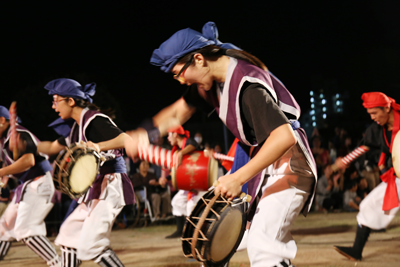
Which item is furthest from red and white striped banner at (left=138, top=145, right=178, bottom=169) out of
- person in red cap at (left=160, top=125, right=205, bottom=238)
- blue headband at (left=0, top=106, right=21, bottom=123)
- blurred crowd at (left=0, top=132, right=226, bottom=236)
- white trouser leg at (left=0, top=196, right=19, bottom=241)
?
blurred crowd at (left=0, top=132, right=226, bottom=236)

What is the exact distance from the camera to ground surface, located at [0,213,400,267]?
4.54m

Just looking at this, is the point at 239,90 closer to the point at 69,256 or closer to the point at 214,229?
the point at 214,229

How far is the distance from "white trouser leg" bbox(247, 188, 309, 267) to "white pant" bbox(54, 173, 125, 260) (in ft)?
4.93

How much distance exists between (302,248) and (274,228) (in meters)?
3.59

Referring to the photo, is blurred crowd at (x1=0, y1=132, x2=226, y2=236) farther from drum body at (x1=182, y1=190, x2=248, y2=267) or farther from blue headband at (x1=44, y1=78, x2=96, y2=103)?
drum body at (x1=182, y1=190, x2=248, y2=267)

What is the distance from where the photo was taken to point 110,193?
3293 mm

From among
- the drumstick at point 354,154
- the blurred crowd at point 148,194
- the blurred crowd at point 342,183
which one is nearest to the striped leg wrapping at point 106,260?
the drumstick at point 354,154

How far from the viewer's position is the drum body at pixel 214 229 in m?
1.90

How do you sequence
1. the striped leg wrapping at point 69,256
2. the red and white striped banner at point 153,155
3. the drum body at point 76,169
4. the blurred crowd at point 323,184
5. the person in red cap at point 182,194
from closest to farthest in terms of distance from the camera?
the red and white striped banner at point 153,155, the drum body at point 76,169, the striped leg wrapping at point 69,256, the person in red cap at point 182,194, the blurred crowd at point 323,184

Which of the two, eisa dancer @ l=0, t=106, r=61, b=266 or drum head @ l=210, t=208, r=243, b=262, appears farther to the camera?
eisa dancer @ l=0, t=106, r=61, b=266

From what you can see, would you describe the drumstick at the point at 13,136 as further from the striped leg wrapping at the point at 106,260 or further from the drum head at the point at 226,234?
the drum head at the point at 226,234

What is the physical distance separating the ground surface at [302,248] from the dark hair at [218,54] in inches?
111

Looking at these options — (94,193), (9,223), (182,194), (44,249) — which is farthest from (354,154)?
(9,223)

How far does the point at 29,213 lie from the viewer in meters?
4.33
